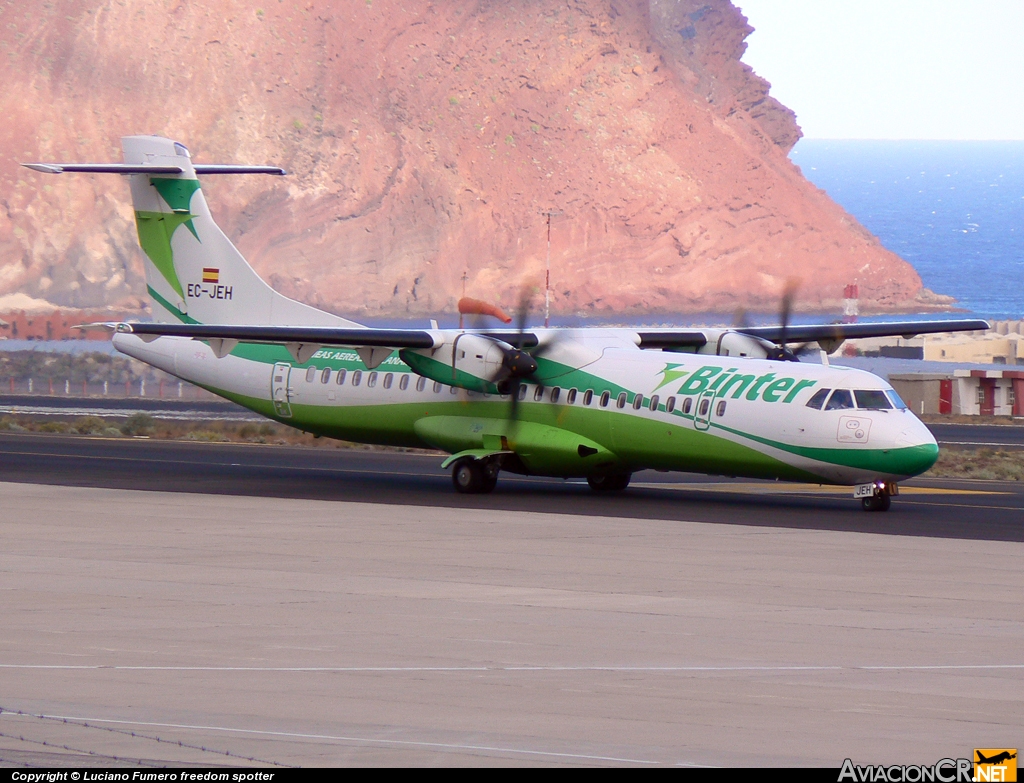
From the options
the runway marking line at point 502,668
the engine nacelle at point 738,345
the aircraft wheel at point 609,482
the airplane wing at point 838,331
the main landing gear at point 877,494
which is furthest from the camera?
the airplane wing at point 838,331

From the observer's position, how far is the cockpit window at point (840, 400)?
82.8 ft

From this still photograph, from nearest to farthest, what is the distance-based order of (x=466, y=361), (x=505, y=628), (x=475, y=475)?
(x=505, y=628)
(x=466, y=361)
(x=475, y=475)

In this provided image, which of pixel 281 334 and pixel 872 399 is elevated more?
pixel 281 334

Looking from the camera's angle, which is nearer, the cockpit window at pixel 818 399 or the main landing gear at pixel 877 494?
the cockpit window at pixel 818 399

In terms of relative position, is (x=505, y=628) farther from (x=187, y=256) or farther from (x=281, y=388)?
(x=187, y=256)

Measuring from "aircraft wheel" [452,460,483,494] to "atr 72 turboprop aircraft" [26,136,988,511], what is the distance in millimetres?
33

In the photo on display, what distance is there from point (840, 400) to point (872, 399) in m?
0.58

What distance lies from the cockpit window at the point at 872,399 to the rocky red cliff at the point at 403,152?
129m

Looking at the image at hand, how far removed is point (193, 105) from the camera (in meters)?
158

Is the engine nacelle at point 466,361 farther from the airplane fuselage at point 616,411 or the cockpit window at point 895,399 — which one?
the cockpit window at point 895,399

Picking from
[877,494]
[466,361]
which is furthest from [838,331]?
[466,361]

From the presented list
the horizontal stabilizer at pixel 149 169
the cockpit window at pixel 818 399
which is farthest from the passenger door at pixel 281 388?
the cockpit window at pixel 818 399

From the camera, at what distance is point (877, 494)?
84.7ft

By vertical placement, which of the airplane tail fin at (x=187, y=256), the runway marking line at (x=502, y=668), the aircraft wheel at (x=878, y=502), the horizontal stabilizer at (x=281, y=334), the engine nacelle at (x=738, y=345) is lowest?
the runway marking line at (x=502, y=668)
